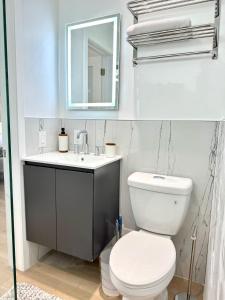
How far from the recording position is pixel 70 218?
1.53 metres

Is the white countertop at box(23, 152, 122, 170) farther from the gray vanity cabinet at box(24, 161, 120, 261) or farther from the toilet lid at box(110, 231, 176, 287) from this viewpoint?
the toilet lid at box(110, 231, 176, 287)

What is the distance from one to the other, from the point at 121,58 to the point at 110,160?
2.68ft

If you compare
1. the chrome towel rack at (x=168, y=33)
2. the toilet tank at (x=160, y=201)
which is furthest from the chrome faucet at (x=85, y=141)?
the chrome towel rack at (x=168, y=33)

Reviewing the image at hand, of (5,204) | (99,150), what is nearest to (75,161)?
(99,150)

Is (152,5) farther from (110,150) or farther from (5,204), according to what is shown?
(5,204)

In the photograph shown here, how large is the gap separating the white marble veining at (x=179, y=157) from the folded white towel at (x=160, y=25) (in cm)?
63

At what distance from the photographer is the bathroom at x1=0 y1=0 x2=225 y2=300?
58.3 inches

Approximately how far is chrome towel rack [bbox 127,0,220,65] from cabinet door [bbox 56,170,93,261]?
1.00 metres

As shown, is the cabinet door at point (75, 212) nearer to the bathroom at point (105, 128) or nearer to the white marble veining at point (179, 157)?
the bathroom at point (105, 128)

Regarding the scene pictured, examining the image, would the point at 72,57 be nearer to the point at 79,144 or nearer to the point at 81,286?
the point at 79,144

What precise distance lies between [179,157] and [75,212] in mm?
833

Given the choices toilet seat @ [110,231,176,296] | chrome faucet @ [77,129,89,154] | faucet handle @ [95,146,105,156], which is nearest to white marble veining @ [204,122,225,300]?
toilet seat @ [110,231,176,296]

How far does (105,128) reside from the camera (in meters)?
1.83

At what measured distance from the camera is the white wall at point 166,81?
1481 mm
